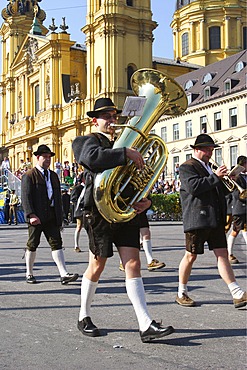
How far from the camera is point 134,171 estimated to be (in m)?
5.23

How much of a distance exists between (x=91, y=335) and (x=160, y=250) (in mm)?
8098

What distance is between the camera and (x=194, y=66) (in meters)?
64.3

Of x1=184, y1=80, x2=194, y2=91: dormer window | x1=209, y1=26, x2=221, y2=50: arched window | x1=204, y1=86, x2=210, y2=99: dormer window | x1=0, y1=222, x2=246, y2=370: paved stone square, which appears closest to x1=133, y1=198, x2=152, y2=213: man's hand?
x1=0, y1=222, x2=246, y2=370: paved stone square

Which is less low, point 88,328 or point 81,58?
point 81,58

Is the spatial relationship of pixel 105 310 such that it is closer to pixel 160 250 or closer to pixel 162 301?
pixel 162 301

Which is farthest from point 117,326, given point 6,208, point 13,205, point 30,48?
point 30,48

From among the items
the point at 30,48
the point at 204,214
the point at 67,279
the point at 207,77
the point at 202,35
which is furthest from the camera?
the point at 202,35

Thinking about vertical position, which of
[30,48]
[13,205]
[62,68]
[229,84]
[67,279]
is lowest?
[67,279]

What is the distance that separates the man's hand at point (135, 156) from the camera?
501 centimetres

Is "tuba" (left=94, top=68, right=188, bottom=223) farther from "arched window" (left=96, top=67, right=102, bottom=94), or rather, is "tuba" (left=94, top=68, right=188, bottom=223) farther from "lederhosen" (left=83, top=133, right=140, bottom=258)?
"arched window" (left=96, top=67, right=102, bottom=94)

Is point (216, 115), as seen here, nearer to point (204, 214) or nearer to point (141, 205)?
point (204, 214)

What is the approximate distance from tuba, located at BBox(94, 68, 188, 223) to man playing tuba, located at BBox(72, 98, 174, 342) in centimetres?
10

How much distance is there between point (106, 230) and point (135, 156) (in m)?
0.72

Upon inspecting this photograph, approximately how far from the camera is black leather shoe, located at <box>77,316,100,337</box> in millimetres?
5246
